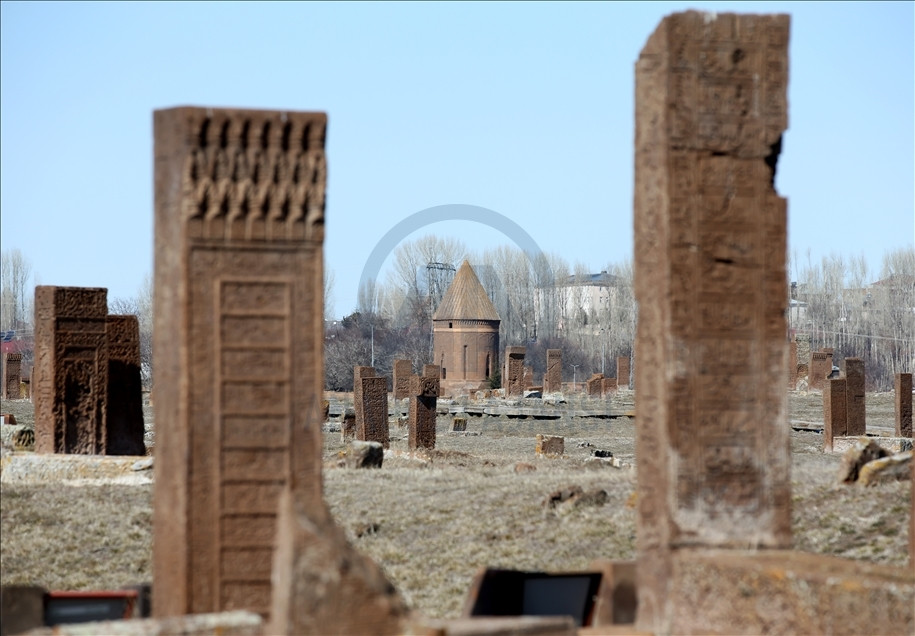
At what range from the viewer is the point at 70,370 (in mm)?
14852

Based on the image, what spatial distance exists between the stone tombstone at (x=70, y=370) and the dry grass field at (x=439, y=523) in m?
0.62

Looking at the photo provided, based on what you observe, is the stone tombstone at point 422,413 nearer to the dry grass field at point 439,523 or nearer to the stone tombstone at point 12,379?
the dry grass field at point 439,523

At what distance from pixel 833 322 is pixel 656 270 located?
63175mm

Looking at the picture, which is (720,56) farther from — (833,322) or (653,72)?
(833,322)

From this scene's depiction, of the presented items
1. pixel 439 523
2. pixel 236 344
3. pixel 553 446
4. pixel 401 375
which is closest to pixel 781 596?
pixel 236 344

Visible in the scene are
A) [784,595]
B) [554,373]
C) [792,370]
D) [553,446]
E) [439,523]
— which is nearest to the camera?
[784,595]

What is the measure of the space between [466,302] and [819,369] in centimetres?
2129

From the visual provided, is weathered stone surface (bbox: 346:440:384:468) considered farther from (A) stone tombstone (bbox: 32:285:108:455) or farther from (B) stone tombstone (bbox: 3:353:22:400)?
(B) stone tombstone (bbox: 3:353:22:400)

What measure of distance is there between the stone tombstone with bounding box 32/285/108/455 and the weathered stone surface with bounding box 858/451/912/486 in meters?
8.18

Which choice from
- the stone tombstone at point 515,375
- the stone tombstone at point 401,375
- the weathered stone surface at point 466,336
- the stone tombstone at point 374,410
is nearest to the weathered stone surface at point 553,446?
the stone tombstone at point 374,410

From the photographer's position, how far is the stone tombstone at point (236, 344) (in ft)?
21.7

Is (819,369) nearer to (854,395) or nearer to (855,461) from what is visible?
(854,395)

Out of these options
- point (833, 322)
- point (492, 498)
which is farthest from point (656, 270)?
point (833, 322)

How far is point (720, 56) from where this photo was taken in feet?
22.7
